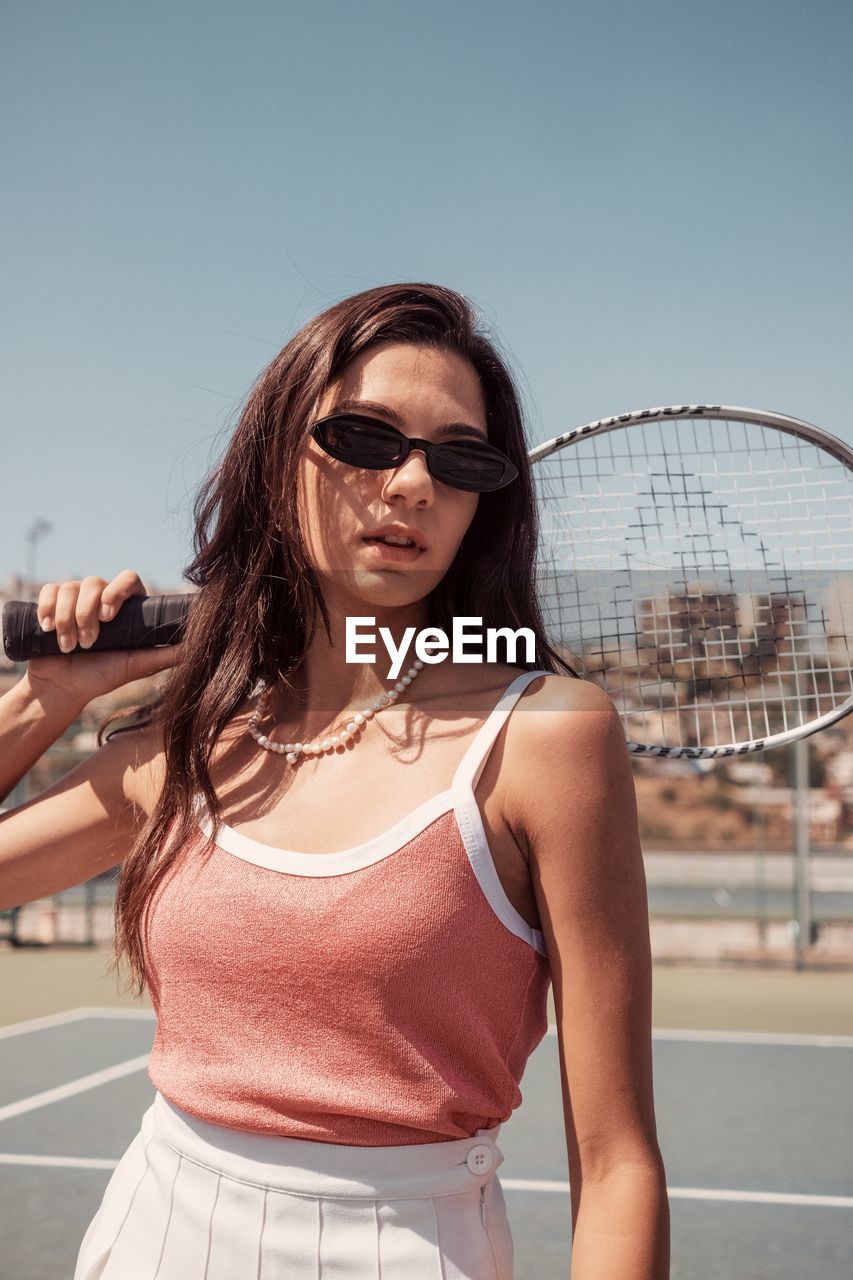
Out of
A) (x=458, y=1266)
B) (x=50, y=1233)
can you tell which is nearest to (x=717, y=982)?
(x=50, y=1233)

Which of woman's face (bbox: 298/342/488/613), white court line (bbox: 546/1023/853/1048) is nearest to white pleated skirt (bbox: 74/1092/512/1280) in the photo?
woman's face (bbox: 298/342/488/613)

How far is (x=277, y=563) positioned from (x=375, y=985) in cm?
50

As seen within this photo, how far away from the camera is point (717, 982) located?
31.3 ft

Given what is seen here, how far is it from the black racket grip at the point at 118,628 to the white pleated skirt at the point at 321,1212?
545mm

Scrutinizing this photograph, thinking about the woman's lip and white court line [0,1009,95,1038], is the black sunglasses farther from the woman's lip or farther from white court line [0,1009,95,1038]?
white court line [0,1009,95,1038]

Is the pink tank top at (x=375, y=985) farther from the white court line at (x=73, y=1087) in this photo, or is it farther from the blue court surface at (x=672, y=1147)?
the white court line at (x=73, y=1087)

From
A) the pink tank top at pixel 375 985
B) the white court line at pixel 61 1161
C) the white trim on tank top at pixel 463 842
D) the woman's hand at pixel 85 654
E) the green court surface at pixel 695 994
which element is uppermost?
the woman's hand at pixel 85 654

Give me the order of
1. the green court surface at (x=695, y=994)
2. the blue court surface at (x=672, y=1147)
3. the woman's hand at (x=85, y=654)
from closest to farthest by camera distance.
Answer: the woman's hand at (x=85, y=654) → the blue court surface at (x=672, y=1147) → the green court surface at (x=695, y=994)

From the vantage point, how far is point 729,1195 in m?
4.65

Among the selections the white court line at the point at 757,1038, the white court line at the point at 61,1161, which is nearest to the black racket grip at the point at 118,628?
the white court line at the point at 61,1161

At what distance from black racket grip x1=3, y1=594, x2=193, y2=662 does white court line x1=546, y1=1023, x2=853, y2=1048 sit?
6.24 m

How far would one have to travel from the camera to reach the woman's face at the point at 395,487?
1.17 metres

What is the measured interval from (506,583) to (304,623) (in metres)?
Result: 0.22

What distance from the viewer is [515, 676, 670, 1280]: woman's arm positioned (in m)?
1.00
